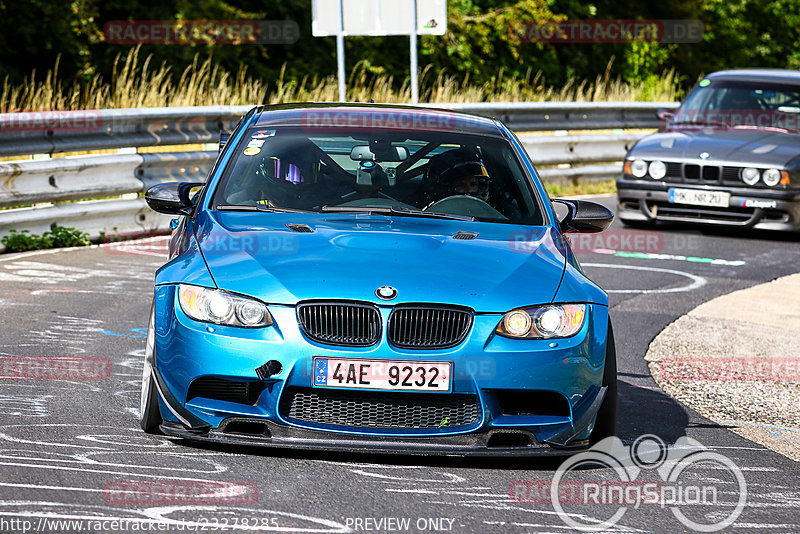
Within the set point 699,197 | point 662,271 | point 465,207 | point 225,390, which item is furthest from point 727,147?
point 225,390

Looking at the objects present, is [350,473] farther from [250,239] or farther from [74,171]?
[74,171]

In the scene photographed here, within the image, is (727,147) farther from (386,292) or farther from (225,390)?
(225,390)

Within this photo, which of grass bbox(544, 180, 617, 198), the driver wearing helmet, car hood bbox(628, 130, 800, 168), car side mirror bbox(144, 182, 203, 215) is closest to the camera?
car side mirror bbox(144, 182, 203, 215)

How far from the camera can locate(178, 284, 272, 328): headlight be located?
4867 millimetres

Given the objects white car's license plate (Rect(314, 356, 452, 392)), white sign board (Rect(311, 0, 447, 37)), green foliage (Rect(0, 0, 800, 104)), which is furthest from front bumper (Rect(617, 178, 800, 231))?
white car's license plate (Rect(314, 356, 452, 392))

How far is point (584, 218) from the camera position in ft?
20.7

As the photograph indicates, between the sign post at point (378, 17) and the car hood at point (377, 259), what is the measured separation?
12897mm

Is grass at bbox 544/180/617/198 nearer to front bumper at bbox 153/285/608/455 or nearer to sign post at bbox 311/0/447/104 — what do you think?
sign post at bbox 311/0/447/104

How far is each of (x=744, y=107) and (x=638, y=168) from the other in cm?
164

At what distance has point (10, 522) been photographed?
4059mm

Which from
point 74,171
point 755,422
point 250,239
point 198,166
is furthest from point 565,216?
point 198,166

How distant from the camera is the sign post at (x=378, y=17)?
18.4 metres

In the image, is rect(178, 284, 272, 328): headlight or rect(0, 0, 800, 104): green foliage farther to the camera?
rect(0, 0, 800, 104): green foliage

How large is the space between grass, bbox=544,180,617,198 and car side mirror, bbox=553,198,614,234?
10278mm
